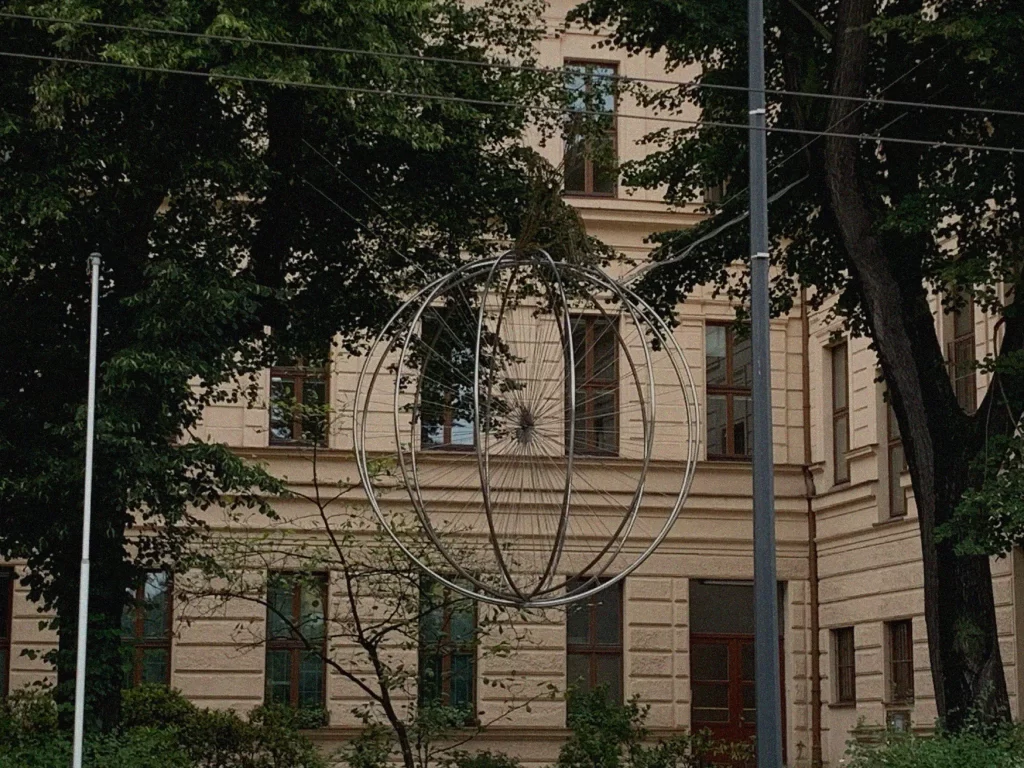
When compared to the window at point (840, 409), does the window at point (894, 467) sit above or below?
below

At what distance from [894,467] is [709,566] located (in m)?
4.47

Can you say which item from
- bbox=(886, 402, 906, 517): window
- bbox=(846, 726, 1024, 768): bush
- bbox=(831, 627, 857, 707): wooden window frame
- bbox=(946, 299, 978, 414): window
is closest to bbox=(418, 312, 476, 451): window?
bbox=(846, 726, 1024, 768): bush

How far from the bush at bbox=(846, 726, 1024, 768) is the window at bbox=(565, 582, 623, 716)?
1483 cm

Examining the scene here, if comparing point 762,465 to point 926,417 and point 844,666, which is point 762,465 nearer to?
point 926,417

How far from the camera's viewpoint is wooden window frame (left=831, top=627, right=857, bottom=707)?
35531mm

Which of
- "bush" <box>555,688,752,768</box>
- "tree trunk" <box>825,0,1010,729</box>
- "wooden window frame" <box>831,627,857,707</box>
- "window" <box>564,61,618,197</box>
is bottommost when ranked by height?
"bush" <box>555,688,752,768</box>

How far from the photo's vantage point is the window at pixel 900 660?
32.9m

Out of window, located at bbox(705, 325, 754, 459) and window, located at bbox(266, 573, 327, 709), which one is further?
window, located at bbox(705, 325, 754, 459)

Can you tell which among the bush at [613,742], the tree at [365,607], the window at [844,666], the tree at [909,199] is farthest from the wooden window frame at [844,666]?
the tree at [909,199]

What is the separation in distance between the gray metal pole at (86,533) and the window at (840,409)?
17.3 meters

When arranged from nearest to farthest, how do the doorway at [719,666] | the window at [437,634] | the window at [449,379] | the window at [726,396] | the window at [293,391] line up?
the window at [449,379] → the window at [437,634] → the window at [293,391] → the doorway at [719,666] → the window at [726,396]

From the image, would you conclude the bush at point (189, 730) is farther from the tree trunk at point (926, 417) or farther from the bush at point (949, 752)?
the tree trunk at point (926, 417)

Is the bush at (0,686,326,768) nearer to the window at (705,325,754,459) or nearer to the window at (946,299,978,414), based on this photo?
the window at (705,325,754,459)

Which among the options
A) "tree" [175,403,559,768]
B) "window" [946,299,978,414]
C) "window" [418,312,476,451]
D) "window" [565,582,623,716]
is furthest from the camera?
"window" [565,582,623,716]
